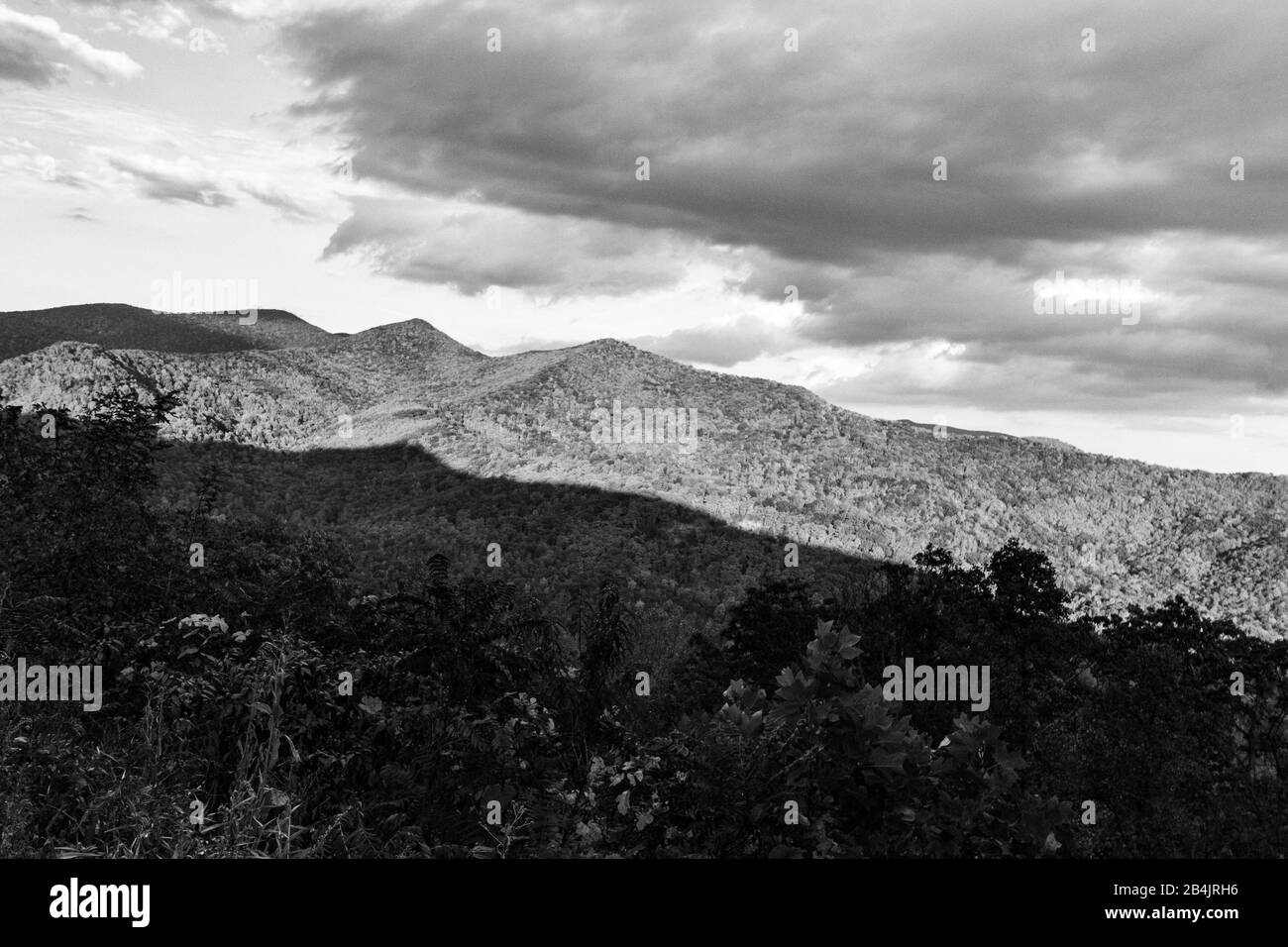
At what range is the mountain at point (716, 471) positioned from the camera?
4241cm

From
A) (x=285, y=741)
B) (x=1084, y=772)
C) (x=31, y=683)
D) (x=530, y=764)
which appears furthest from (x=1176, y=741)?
(x=31, y=683)

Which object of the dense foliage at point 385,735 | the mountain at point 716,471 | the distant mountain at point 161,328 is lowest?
the dense foliage at point 385,735

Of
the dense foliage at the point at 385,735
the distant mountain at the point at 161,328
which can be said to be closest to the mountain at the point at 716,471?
the distant mountain at the point at 161,328

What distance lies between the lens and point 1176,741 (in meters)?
14.8

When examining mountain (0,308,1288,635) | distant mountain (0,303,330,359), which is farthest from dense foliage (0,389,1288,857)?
distant mountain (0,303,330,359)

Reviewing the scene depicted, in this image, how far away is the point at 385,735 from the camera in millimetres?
5812

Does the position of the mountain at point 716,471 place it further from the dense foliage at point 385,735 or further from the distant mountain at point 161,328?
the dense foliage at point 385,735

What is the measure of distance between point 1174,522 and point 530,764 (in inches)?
2281

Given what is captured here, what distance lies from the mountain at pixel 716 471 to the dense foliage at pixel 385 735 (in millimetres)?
24823

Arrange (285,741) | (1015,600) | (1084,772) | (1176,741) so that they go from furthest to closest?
(1015,600), (1176,741), (1084,772), (285,741)

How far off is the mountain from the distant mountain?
20705mm

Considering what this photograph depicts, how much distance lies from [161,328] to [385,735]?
323 feet

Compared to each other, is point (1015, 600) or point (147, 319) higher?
point (147, 319)
